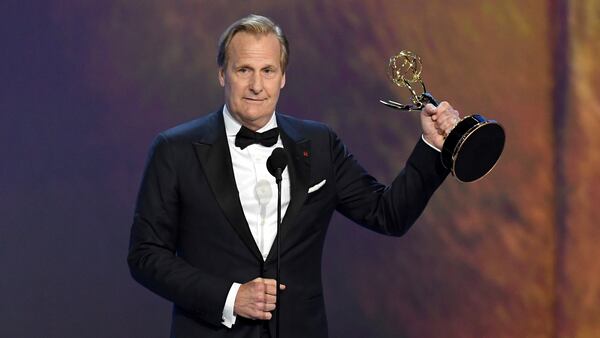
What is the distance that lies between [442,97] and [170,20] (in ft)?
4.03

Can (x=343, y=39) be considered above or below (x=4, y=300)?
above

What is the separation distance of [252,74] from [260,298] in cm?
63

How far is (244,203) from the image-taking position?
247cm

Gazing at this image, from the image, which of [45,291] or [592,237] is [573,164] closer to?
[592,237]

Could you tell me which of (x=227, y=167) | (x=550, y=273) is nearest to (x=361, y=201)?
(x=227, y=167)

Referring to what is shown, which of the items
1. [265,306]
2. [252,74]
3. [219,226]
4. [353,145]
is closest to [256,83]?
[252,74]

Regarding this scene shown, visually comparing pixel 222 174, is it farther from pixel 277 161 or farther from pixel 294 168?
pixel 277 161

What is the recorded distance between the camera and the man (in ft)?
7.75

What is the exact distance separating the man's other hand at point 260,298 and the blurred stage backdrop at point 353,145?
1732 millimetres

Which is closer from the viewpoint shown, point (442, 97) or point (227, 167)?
point (227, 167)

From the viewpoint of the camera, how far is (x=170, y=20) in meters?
3.82

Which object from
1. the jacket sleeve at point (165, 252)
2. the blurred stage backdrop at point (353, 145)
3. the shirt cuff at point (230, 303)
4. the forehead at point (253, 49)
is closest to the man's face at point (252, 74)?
the forehead at point (253, 49)

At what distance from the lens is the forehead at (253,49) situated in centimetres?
246

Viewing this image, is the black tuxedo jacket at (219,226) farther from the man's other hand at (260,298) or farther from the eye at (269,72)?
the eye at (269,72)
